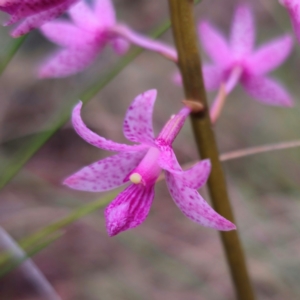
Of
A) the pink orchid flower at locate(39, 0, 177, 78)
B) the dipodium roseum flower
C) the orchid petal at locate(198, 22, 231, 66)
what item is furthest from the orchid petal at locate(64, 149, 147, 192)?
the orchid petal at locate(198, 22, 231, 66)

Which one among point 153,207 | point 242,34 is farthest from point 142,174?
point 153,207

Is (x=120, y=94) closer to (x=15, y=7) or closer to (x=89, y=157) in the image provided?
(x=89, y=157)

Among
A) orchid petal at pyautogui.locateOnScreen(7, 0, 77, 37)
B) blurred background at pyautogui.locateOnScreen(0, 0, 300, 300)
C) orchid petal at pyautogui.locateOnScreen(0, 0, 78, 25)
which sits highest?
orchid petal at pyautogui.locateOnScreen(0, 0, 78, 25)

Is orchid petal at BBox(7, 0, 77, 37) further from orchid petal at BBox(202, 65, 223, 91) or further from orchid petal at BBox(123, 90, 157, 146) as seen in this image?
orchid petal at BBox(202, 65, 223, 91)

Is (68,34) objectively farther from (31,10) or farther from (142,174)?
(142,174)

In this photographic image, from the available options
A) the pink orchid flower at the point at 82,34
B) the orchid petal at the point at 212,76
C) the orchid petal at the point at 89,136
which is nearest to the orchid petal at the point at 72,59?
the pink orchid flower at the point at 82,34
